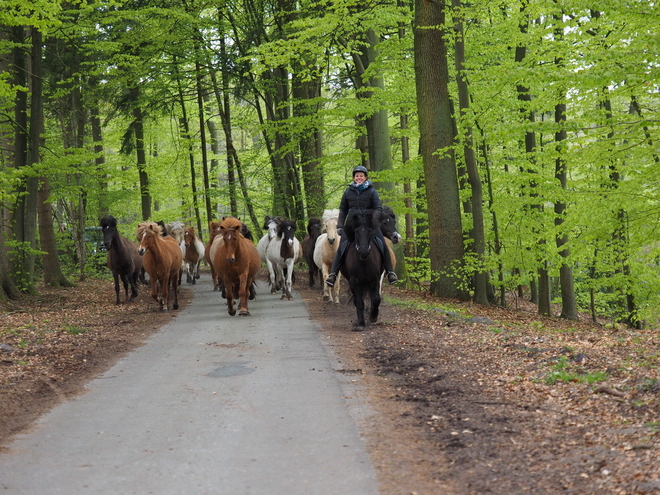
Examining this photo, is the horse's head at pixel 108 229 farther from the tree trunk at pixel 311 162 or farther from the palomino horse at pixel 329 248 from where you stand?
the tree trunk at pixel 311 162

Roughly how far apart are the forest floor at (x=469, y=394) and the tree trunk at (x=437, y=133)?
3.97 metres

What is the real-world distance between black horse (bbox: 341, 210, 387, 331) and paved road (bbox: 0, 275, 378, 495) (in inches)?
95.0

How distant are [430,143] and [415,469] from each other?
44.2 ft

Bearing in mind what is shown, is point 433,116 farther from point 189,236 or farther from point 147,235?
point 189,236

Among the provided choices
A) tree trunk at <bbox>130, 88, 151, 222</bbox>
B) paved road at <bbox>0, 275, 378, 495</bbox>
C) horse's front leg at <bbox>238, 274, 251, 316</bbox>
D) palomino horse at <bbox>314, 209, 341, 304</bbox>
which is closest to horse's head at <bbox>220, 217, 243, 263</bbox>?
horse's front leg at <bbox>238, 274, 251, 316</bbox>

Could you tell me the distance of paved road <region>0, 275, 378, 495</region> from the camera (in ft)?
16.6

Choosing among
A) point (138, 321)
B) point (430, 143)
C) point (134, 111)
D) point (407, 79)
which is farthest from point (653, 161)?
point (134, 111)

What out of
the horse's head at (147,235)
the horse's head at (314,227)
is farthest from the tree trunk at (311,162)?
the horse's head at (147,235)

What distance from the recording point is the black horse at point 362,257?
12594 mm

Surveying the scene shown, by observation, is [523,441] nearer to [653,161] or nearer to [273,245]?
[653,161]

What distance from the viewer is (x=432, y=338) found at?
11.5 metres

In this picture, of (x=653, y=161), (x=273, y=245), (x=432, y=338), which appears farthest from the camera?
(x=273, y=245)

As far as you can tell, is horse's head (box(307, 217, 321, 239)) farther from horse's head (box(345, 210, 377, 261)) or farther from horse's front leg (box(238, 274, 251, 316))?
horse's head (box(345, 210, 377, 261))

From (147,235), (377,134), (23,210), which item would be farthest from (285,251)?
(23,210)
